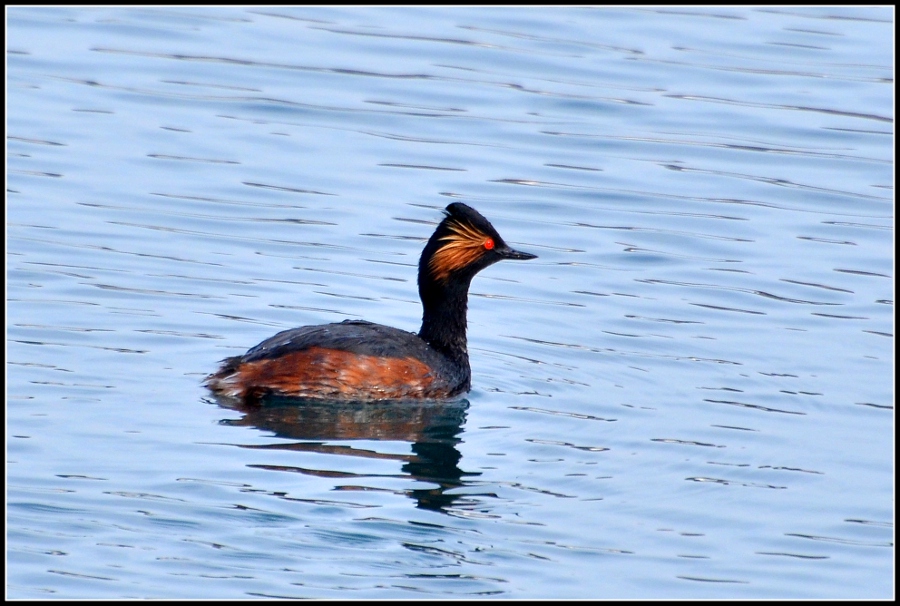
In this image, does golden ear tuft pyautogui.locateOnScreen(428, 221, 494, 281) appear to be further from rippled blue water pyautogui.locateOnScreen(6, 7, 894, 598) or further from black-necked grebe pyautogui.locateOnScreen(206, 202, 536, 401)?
rippled blue water pyautogui.locateOnScreen(6, 7, 894, 598)

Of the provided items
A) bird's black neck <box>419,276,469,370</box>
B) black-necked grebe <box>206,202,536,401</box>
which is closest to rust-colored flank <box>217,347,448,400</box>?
black-necked grebe <box>206,202,536,401</box>

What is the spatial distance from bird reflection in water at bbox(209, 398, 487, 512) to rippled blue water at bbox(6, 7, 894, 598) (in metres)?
0.04

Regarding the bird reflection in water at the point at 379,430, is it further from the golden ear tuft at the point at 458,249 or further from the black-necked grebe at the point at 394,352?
the golden ear tuft at the point at 458,249

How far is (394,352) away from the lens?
1073 centimetres

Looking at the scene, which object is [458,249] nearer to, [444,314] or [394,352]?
[444,314]

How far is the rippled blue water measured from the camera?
8078 millimetres

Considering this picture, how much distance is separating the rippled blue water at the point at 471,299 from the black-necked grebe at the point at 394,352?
0.22 meters

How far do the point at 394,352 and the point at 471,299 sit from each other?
247cm

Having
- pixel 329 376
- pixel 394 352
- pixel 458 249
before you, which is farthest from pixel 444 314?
pixel 329 376

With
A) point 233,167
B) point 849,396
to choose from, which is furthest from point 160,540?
point 233,167

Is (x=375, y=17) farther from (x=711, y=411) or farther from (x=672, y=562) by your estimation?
(x=672, y=562)

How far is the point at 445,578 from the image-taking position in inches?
302

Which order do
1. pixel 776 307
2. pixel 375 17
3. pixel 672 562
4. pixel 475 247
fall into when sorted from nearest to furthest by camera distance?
pixel 672 562 → pixel 475 247 → pixel 776 307 → pixel 375 17

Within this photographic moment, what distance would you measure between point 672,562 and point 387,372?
3.19 m
